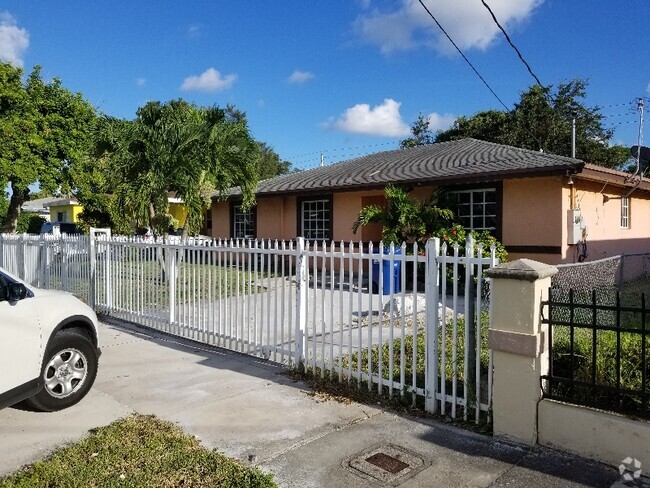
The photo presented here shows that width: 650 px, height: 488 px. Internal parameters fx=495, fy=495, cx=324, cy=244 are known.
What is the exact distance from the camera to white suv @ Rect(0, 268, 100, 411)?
419cm

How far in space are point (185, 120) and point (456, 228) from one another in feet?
24.9

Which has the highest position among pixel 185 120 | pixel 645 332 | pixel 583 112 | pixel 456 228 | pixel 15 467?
pixel 583 112

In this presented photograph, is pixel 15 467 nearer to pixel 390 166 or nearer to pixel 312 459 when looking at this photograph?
pixel 312 459

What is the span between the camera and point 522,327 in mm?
3965

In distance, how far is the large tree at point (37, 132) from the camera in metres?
18.2

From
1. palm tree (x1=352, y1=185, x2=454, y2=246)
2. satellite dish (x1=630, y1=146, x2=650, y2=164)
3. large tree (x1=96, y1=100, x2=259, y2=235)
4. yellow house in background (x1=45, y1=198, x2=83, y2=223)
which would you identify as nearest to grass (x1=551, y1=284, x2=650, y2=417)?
satellite dish (x1=630, y1=146, x2=650, y2=164)

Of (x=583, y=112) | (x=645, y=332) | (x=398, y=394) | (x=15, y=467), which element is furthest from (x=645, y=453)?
(x=583, y=112)

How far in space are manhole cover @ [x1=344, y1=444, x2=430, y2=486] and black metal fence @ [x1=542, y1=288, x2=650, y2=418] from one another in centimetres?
121

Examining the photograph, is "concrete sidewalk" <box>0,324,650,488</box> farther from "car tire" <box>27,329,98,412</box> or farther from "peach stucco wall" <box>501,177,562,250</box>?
"peach stucco wall" <box>501,177,562,250</box>

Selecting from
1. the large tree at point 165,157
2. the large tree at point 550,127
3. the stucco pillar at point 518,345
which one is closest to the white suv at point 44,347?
the stucco pillar at point 518,345

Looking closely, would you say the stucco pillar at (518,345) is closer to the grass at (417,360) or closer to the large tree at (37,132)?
the grass at (417,360)

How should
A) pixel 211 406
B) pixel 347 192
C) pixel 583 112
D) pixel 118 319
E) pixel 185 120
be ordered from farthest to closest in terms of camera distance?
pixel 583 112, pixel 347 192, pixel 185 120, pixel 118 319, pixel 211 406

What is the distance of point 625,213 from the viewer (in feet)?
48.8

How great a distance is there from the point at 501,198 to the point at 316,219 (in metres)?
6.84
